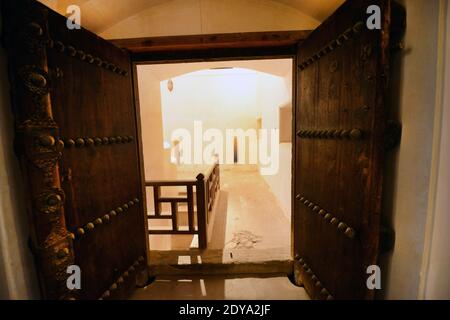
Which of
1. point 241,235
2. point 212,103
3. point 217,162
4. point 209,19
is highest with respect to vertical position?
point 212,103

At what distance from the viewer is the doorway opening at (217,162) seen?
2.19 meters

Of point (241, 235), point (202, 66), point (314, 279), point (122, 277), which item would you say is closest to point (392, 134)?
point (314, 279)

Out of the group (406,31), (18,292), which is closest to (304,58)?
(406,31)

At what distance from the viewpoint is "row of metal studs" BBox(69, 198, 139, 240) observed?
33.9 inches

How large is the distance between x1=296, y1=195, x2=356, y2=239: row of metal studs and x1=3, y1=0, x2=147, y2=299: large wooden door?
1.12 meters

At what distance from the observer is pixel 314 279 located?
1.11m

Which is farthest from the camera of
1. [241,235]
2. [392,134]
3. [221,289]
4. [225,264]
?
[241,235]

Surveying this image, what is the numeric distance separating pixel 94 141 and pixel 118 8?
892 millimetres

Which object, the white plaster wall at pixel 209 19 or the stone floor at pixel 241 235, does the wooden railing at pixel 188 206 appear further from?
the white plaster wall at pixel 209 19

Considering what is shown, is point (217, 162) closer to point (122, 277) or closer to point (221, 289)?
point (221, 289)

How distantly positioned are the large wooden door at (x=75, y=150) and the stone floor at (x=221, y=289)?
23 cm

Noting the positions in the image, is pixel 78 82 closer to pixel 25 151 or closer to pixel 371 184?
pixel 25 151

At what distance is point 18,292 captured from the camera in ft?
2.21

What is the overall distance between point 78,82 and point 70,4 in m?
0.60
